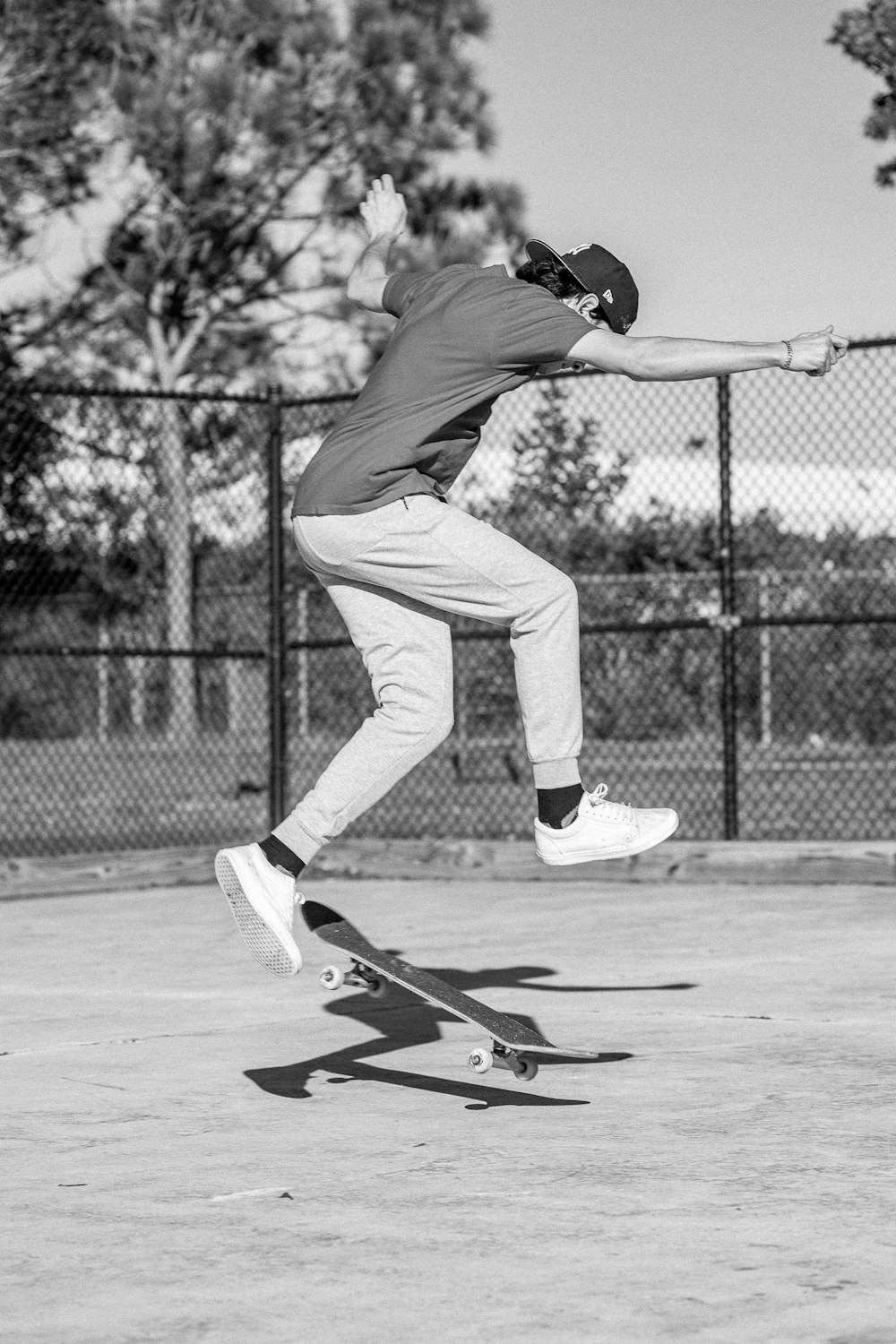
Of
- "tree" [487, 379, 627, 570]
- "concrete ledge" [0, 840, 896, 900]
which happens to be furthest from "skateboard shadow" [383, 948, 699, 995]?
"tree" [487, 379, 627, 570]

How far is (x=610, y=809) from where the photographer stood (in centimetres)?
484

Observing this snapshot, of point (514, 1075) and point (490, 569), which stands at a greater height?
point (490, 569)

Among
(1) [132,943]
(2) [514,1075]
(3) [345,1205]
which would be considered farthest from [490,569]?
(1) [132,943]

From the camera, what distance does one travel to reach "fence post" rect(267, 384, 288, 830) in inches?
432

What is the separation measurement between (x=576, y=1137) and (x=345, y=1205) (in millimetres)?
740

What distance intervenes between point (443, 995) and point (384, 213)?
7.05 ft

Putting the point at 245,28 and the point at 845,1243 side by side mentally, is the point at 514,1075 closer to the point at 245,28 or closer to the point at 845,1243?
the point at 845,1243

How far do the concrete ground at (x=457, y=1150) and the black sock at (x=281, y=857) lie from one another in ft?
1.71

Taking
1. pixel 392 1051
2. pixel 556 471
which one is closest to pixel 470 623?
pixel 556 471

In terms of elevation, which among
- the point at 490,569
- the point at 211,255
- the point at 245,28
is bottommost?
the point at 490,569

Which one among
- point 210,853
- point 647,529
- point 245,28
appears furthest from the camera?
point 245,28

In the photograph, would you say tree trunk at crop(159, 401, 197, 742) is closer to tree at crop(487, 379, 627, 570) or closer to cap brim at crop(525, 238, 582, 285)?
tree at crop(487, 379, 627, 570)

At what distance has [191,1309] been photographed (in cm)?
288

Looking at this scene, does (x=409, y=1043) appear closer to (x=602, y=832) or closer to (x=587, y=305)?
(x=602, y=832)
